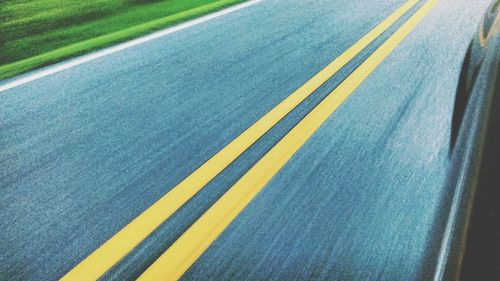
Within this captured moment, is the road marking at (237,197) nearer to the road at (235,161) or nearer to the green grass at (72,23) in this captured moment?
the road at (235,161)

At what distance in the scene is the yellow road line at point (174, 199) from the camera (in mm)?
2504

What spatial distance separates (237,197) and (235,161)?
1.56 feet

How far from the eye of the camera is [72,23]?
297 inches

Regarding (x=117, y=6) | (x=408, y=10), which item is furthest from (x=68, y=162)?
(x=408, y=10)

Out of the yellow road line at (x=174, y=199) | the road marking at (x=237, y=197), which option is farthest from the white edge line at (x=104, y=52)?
the road marking at (x=237, y=197)

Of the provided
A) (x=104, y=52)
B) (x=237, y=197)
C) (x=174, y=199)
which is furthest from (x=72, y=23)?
(x=237, y=197)

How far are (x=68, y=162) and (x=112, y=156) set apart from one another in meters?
0.34

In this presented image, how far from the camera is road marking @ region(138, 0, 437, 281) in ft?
8.13

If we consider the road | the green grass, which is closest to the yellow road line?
the road

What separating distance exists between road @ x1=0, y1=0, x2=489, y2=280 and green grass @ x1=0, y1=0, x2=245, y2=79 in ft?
2.18

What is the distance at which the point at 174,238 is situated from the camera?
8.73ft

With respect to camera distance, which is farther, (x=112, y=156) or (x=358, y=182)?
(x=112, y=156)

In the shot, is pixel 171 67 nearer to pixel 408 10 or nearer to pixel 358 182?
pixel 358 182

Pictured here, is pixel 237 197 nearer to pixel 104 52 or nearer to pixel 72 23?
pixel 104 52
